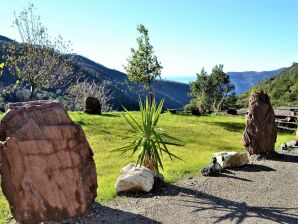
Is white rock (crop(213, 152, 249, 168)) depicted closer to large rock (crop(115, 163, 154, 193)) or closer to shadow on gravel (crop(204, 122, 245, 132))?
large rock (crop(115, 163, 154, 193))

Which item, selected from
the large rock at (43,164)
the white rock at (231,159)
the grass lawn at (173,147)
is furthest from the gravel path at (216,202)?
the grass lawn at (173,147)

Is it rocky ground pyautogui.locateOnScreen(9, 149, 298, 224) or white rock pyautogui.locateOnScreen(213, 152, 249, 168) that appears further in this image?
white rock pyautogui.locateOnScreen(213, 152, 249, 168)

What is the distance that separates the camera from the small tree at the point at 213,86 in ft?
208

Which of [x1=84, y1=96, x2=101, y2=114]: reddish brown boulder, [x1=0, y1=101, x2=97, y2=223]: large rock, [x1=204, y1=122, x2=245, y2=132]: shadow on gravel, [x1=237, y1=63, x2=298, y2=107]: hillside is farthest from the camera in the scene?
[x1=237, y1=63, x2=298, y2=107]: hillside

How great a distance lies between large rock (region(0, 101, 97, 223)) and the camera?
885cm

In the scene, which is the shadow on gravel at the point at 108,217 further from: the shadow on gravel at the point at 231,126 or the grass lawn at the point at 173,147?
the shadow on gravel at the point at 231,126

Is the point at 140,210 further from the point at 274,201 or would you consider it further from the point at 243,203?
the point at 274,201

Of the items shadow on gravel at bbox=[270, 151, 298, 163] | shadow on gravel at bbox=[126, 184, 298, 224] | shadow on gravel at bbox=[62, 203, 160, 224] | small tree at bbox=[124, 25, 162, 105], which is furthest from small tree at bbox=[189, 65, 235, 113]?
shadow on gravel at bbox=[62, 203, 160, 224]

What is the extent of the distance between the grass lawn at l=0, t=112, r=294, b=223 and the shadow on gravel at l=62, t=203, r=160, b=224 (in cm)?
103

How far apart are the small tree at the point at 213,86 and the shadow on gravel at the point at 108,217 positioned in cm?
5284

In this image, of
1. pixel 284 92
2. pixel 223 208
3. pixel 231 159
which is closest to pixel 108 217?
pixel 223 208

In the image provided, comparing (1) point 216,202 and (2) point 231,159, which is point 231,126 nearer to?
(2) point 231,159

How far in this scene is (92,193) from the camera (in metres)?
9.92

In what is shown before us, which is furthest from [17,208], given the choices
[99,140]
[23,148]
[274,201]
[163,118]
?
[163,118]
